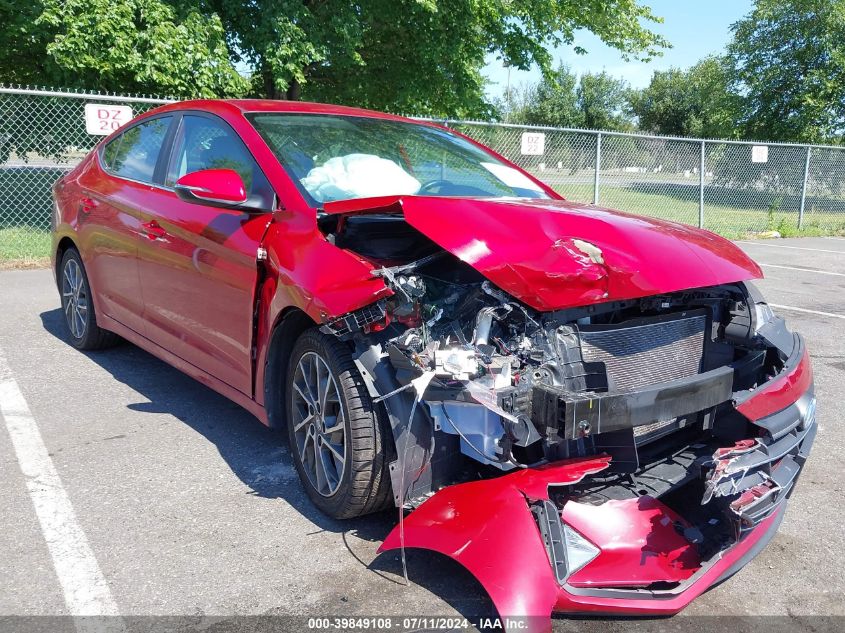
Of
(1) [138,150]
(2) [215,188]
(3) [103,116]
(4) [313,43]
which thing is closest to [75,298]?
(1) [138,150]

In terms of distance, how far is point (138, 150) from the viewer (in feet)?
15.0

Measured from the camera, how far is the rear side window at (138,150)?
4328mm

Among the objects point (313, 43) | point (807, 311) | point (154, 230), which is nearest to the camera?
point (154, 230)

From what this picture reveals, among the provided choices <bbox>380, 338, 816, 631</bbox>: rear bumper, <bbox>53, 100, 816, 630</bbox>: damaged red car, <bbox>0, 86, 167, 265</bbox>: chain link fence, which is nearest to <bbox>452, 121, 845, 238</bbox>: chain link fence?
<bbox>0, 86, 167, 265</bbox>: chain link fence

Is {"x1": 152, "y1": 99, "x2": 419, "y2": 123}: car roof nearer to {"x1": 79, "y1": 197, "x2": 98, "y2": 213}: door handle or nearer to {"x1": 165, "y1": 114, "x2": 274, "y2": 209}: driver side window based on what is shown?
{"x1": 165, "y1": 114, "x2": 274, "y2": 209}: driver side window

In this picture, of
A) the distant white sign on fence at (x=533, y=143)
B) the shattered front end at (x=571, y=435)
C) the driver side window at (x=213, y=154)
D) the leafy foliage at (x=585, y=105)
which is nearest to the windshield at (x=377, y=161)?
the driver side window at (x=213, y=154)

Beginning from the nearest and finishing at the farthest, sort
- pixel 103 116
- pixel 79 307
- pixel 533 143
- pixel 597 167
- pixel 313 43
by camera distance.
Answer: pixel 79 307
pixel 103 116
pixel 533 143
pixel 597 167
pixel 313 43

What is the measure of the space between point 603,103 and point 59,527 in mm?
58275

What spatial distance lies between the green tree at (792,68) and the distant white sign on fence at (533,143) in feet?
50.7

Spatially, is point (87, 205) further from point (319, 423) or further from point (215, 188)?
point (319, 423)

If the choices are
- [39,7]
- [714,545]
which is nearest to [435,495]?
[714,545]

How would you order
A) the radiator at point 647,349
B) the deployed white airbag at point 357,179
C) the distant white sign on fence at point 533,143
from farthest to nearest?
the distant white sign on fence at point 533,143 → the deployed white airbag at point 357,179 → the radiator at point 647,349

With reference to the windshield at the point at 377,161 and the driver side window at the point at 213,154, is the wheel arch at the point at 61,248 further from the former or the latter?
the windshield at the point at 377,161

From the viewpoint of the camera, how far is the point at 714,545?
8.32 feet
